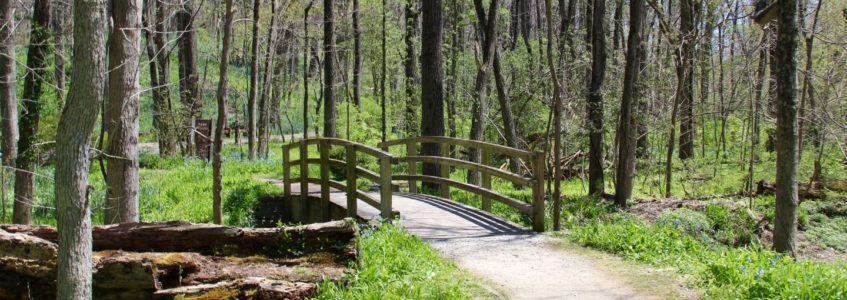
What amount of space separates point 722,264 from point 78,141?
5638 millimetres

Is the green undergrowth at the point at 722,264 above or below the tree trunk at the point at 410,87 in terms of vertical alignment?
below

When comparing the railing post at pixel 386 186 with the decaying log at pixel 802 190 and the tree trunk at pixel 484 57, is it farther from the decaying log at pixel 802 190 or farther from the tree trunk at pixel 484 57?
the decaying log at pixel 802 190

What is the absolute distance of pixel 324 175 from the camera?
12102 millimetres

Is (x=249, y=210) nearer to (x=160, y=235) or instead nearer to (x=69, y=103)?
(x=160, y=235)

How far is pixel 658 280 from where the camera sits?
7000 millimetres

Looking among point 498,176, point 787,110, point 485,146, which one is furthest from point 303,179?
point 787,110

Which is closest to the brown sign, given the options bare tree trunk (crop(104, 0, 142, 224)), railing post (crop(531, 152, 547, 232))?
bare tree trunk (crop(104, 0, 142, 224))

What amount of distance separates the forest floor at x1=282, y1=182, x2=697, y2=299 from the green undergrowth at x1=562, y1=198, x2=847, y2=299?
24 cm

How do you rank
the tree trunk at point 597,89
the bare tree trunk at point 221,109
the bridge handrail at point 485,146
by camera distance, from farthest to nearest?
1. the tree trunk at point 597,89
2. the bare tree trunk at point 221,109
3. the bridge handrail at point 485,146

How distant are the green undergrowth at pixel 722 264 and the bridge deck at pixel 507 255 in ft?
1.94

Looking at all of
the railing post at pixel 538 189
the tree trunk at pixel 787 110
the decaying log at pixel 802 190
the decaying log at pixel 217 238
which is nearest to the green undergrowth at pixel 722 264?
the railing post at pixel 538 189

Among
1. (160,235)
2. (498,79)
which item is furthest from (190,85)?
(160,235)

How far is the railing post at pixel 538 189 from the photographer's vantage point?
30.8ft

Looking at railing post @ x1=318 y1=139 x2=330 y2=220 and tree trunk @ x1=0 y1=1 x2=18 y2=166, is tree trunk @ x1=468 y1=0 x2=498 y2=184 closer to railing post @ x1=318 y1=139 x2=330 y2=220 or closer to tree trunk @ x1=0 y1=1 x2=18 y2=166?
railing post @ x1=318 y1=139 x2=330 y2=220
